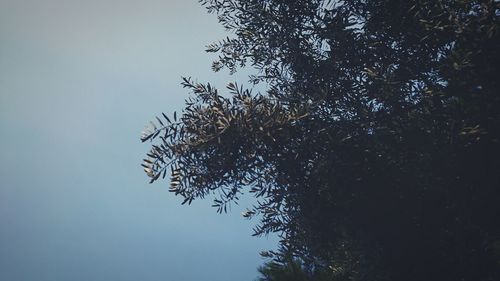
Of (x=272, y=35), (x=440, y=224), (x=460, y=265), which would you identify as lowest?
(x=460, y=265)

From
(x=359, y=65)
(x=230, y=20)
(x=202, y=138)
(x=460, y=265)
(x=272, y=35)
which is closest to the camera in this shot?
(x=202, y=138)

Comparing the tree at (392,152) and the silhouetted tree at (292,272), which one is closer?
the tree at (392,152)

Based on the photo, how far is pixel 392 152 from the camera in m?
3.88

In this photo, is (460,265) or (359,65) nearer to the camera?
(460,265)

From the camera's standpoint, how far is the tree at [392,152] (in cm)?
351

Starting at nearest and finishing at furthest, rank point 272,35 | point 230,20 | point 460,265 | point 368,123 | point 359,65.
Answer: point 460,265, point 368,123, point 359,65, point 272,35, point 230,20

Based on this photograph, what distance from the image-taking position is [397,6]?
14.4ft

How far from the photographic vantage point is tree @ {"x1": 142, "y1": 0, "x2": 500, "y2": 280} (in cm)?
351

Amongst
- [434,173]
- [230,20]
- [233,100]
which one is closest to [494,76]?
[434,173]

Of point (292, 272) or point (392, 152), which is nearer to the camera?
point (392, 152)

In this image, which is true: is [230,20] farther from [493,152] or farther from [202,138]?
[493,152]

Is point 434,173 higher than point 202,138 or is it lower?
lower

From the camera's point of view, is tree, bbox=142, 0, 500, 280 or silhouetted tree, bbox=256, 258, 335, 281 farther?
silhouetted tree, bbox=256, 258, 335, 281

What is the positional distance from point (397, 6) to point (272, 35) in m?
1.83
